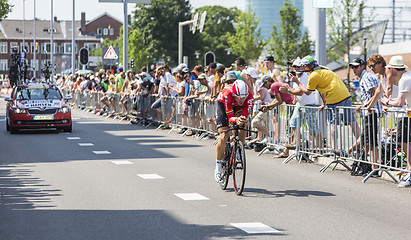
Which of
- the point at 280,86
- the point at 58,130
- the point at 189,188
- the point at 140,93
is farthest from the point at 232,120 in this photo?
the point at 140,93

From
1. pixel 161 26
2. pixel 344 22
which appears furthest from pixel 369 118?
pixel 161 26

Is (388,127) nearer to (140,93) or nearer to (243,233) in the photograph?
(243,233)

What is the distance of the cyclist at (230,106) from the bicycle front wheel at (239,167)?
33 cm

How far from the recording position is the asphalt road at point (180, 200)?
24.2 feet

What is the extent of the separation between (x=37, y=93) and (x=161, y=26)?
77.2m

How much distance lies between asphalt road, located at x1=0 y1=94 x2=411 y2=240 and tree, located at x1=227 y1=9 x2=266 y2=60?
6685 cm

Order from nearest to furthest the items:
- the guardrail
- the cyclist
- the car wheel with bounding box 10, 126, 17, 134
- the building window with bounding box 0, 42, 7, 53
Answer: the cyclist
the guardrail
the car wheel with bounding box 10, 126, 17, 134
the building window with bounding box 0, 42, 7, 53

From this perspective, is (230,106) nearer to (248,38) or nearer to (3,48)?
(248,38)

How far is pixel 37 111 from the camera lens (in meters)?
22.0

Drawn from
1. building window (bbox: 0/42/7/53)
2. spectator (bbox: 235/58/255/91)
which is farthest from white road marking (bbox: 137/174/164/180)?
building window (bbox: 0/42/7/53)

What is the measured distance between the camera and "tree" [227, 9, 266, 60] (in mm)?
81812

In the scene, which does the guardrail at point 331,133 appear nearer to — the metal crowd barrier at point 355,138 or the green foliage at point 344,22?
the metal crowd barrier at point 355,138

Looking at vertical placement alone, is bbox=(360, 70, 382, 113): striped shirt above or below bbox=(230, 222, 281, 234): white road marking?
above

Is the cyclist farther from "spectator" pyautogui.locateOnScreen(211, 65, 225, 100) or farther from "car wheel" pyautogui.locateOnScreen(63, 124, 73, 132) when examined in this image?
"car wheel" pyautogui.locateOnScreen(63, 124, 73, 132)
